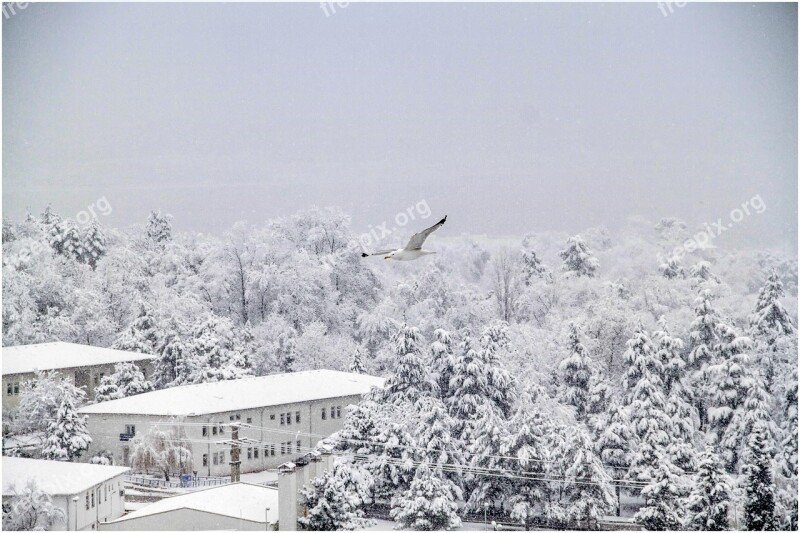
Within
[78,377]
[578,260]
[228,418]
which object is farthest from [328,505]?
[578,260]

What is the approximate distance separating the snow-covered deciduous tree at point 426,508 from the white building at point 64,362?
5350 millimetres

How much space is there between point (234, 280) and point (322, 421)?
4940 millimetres

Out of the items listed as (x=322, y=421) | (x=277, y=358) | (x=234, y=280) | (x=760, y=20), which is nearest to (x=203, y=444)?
(x=322, y=421)

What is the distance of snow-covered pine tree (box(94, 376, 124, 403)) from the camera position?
51.5 feet

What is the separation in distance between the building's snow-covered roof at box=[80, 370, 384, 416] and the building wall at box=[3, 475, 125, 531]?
142 centimetres

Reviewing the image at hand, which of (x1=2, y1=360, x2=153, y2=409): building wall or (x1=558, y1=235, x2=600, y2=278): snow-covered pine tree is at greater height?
(x1=558, y1=235, x2=600, y2=278): snow-covered pine tree

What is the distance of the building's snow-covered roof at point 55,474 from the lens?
12.6 m

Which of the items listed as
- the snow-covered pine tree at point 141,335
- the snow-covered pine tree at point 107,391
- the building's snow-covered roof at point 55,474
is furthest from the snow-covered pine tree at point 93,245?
the building's snow-covered roof at point 55,474

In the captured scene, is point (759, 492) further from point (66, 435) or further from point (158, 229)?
point (158, 229)

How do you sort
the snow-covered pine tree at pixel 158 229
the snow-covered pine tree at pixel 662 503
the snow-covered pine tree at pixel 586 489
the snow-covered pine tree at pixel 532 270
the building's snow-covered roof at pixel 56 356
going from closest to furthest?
the snow-covered pine tree at pixel 662 503
the snow-covered pine tree at pixel 586 489
the building's snow-covered roof at pixel 56 356
the snow-covered pine tree at pixel 158 229
the snow-covered pine tree at pixel 532 270

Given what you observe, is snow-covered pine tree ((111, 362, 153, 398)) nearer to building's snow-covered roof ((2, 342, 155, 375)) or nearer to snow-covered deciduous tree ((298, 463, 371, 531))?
building's snow-covered roof ((2, 342, 155, 375))

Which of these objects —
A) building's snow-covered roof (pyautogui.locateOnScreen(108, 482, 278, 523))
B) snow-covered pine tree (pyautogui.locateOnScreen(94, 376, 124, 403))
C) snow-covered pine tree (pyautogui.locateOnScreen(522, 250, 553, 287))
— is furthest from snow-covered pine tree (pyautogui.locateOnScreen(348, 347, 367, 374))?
building's snow-covered roof (pyautogui.locateOnScreen(108, 482, 278, 523))

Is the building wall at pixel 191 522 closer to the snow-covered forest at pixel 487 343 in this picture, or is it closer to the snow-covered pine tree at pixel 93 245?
the snow-covered forest at pixel 487 343

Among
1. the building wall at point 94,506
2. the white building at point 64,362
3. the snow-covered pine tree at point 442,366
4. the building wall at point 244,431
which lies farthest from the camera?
the white building at point 64,362
